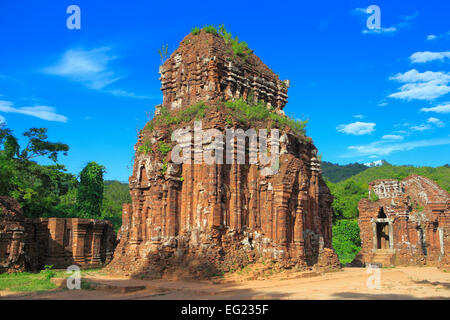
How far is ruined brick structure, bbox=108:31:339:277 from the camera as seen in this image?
500 inches

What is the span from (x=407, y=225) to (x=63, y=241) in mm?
19995

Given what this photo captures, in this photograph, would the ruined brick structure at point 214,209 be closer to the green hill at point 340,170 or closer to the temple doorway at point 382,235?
the temple doorway at point 382,235

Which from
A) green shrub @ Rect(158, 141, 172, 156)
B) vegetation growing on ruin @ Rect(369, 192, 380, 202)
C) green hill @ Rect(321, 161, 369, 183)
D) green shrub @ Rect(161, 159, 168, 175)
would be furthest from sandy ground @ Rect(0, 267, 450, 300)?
green hill @ Rect(321, 161, 369, 183)

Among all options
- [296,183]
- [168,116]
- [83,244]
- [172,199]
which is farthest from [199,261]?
[83,244]

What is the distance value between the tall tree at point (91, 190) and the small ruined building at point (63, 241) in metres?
5.50

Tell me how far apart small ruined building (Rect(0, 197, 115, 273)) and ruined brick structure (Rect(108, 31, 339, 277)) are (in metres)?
3.87

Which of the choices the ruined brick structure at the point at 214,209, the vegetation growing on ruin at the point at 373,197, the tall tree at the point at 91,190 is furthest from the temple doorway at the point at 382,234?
the tall tree at the point at 91,190

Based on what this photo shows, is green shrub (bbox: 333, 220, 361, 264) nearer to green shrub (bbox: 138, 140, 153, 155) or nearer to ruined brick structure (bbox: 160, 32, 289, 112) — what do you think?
ruined brick structure (bbox: 160, 32, 289, 112)

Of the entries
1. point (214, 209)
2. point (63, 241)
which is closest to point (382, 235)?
point (214, 209)

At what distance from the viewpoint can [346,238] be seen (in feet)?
108

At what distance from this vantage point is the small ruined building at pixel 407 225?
2342 cm

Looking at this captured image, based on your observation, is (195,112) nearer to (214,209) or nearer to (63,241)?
(214,209)
